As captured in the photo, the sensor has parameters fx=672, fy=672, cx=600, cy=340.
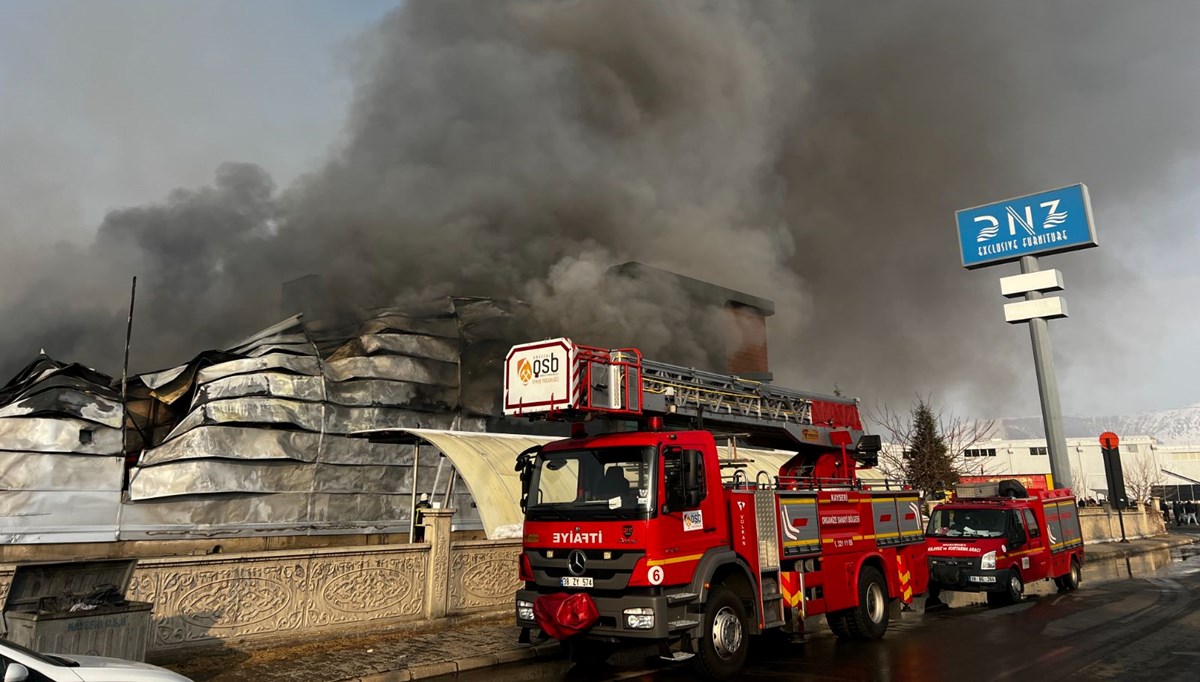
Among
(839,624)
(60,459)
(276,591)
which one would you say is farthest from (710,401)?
(60,459)

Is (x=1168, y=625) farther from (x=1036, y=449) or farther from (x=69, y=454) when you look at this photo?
(x=1036, y=449)

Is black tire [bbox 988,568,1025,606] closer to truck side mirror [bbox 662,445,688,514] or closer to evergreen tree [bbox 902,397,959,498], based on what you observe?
truck side mirror [bbox 662,445,688,514]

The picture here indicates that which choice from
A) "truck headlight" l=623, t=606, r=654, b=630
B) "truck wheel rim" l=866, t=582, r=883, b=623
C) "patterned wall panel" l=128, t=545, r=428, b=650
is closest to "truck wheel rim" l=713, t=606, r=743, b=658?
"truck headlight" l=623, t=606, r=654, b=630

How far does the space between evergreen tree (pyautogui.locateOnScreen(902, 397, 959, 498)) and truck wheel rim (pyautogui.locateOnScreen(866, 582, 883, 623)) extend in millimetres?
19224

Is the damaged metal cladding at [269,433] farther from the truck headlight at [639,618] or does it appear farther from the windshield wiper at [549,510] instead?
the truck headlight at [639,618]

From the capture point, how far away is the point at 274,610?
7.30 meters

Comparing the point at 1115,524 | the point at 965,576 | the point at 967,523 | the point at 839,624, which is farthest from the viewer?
the point at 1115,524

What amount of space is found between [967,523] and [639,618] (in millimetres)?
9271

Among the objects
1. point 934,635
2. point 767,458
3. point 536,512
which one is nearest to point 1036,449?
point 767,458

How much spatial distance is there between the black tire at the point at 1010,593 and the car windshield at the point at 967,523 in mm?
740

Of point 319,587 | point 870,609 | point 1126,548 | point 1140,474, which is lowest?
point 1126,548

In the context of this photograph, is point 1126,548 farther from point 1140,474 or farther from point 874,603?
point 1140,474

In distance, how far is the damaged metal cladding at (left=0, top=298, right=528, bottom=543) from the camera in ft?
46.9

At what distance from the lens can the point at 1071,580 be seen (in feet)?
44.3
